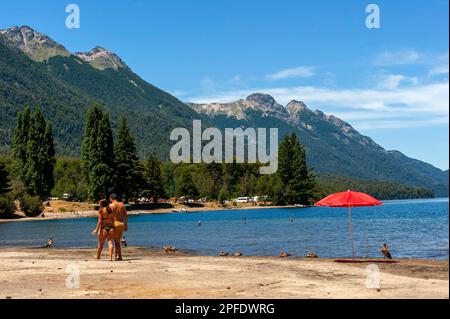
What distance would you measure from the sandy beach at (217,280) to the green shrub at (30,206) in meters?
89.1

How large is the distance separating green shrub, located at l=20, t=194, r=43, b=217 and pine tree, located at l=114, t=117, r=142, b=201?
80.2ft

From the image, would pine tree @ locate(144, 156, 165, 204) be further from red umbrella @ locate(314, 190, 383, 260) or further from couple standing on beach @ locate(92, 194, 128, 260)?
red umbrella @ locate(314, 190, 383, 260)

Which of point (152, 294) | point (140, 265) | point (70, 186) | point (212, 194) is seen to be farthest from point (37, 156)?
point (152, 294)

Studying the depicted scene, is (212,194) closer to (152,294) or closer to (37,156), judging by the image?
(37,156)

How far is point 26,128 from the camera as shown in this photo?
124 m

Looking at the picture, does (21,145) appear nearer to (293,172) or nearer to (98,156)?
(98,156)

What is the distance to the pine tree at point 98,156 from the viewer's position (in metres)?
126

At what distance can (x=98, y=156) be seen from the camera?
417 ft

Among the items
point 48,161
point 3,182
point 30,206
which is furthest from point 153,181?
point 3,182

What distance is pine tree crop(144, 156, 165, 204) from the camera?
492 ft

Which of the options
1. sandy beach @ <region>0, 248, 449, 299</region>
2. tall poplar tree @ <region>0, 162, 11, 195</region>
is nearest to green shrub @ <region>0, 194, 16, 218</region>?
tall poplar tree @ <region>0, 162, 11, 195</region>

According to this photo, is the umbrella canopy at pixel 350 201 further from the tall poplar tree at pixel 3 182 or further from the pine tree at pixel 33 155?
the pine tree at pixel 33 155

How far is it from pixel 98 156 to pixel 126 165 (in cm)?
1113
